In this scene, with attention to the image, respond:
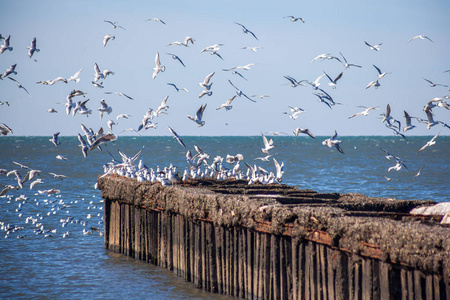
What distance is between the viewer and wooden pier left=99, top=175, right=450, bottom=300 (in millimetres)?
7773

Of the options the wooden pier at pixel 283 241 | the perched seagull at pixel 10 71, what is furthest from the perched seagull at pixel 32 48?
the wooden pier at pixel 283 241

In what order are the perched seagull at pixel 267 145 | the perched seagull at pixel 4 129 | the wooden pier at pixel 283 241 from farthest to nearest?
1. the perched seagull at pixel 267 145
2. the perched seagull at pixel 4 129
3. the wooden pier at pixel 283 241

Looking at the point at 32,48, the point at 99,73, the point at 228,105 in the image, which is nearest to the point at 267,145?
the point at 228,105

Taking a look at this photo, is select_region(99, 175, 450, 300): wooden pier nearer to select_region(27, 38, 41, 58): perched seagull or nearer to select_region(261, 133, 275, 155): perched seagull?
select_region(261, 133, 275, 155): perched seagull

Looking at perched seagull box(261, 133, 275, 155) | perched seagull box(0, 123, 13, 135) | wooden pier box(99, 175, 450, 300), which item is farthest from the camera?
perched seagull box(261, 133, 275, 155)

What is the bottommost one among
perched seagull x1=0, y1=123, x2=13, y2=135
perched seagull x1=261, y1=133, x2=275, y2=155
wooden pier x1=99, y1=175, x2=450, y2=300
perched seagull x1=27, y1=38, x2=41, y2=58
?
wooden pier x1=99, y1=175, x2=450, y2=300

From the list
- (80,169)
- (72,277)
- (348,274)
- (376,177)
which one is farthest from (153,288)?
(80,169)

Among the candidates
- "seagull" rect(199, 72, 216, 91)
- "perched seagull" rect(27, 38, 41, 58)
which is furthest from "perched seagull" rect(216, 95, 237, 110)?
"perched seagull" rect(27, 38, 41, 58)

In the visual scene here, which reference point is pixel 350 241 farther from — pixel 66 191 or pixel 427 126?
pixel 66 191

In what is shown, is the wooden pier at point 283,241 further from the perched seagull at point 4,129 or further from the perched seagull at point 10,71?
the perched seagull at point 10,71

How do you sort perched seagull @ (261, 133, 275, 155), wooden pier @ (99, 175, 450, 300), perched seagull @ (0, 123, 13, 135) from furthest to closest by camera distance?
perched seagull @ (261, 133, 275, 155), perched seagull @ (0, 123, 13, 135), wooden pier @ (99, 175, 450, 300)

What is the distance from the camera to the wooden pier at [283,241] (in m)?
7.77

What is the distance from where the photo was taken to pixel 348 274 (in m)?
8.84

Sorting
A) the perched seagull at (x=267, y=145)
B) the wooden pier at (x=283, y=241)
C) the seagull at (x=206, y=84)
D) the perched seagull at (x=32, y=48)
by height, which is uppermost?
the perched seagull at (x=32, y=48)
